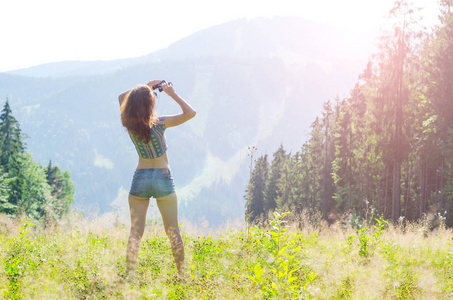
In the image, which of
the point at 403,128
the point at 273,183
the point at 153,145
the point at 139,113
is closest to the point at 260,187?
the point at 273,183

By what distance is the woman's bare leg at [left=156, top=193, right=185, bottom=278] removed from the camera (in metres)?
4.16

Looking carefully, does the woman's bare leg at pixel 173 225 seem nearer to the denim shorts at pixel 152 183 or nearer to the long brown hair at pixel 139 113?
the denim shorts at pixel 152 183

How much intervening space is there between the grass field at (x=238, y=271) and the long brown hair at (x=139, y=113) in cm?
145

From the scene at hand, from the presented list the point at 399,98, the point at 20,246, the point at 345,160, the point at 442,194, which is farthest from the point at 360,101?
the point at 20,246

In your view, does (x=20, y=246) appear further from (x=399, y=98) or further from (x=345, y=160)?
(x=345, y=160)

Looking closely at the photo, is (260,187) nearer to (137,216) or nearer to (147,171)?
(137,216)

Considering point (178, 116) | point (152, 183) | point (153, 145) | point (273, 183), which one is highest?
point (178, 116)

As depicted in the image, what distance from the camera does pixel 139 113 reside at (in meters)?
4.11

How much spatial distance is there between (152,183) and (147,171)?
0.15m

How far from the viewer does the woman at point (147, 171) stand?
4.12 m

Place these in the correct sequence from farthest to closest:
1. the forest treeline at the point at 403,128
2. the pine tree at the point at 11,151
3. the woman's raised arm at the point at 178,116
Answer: the pine tree at the point at 11,151
the forest treeline at the point at 403,128
the woman's raised arm at the point at 178,116

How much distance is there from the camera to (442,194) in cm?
2444

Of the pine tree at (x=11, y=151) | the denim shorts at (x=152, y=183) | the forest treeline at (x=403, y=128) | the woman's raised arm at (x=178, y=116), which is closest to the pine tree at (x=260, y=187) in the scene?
the forest treeline at (x=403, y=128)

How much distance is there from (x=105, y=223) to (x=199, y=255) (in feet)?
9.85
